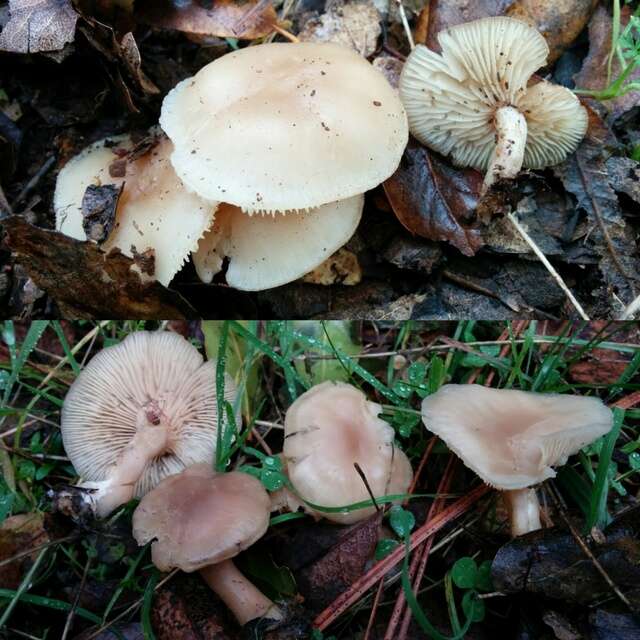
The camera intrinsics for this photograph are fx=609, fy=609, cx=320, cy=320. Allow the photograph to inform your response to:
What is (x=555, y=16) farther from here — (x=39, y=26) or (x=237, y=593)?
(x=237, y=593)

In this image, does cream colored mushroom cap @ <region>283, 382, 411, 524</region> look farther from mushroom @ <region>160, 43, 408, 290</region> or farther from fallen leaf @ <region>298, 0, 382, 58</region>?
fallen leaf @ <region>298, 0, 382, 58</region>

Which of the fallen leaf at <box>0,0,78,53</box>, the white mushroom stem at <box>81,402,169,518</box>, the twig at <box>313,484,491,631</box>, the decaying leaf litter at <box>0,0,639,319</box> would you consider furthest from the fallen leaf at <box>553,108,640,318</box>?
the fallen leaf at <box>0,0,78,53</box>

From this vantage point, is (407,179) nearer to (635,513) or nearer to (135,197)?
(135,197)

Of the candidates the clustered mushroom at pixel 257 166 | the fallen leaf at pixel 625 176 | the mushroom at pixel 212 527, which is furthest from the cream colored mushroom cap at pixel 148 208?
the fallen leaf at pixel 625 176

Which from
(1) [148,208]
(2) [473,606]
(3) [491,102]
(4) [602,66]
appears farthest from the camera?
(4) [602,66]

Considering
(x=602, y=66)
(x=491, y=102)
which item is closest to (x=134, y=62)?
(x=491, y=102)

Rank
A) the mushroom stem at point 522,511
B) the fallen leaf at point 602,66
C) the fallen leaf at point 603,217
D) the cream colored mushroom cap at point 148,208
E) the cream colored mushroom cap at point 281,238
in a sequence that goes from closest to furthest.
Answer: the mushroom stem at point 522,511 < the cream colored mushroom cap at point 148,208 < the cream colored mushroom cap at point 281,238 < the fallen leaf at point 603,217 < the fallen leaf at point 602,66

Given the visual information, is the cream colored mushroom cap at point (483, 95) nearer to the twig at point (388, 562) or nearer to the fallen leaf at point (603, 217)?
the fallen leaf at point (603, 217)
